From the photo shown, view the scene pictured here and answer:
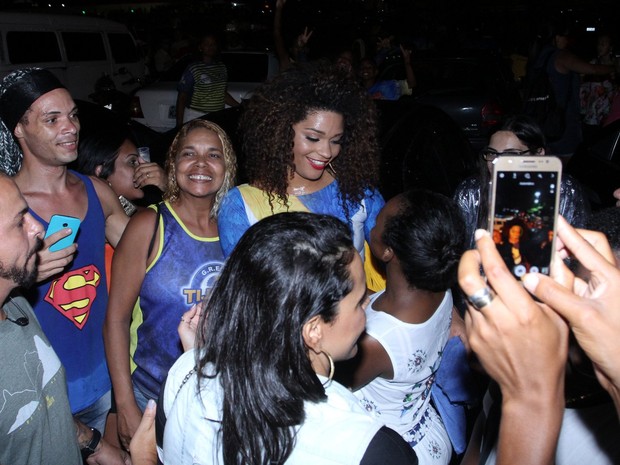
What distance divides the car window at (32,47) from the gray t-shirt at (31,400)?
11.2m

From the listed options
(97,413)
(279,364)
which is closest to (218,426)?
(279,364)

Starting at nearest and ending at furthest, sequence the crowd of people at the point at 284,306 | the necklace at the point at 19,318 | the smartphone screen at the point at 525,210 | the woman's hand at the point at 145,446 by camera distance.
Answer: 1. the crowd of people at the point at 284,306
2. the smartphone screen at the point at 525,210
3. the woman's hand at the point at 145,446
4. the necklace at the point at 19,318

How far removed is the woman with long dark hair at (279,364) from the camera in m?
1.50

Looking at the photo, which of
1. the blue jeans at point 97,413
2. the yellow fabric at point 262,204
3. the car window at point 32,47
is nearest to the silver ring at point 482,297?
the yellow fabric at point 262,204

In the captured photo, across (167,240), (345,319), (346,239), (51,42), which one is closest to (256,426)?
(345,319)

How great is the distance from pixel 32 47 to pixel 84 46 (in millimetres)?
1881

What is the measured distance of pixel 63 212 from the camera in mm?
3055

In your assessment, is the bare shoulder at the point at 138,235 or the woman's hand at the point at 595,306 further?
the bare shoulder at the point at 138,235

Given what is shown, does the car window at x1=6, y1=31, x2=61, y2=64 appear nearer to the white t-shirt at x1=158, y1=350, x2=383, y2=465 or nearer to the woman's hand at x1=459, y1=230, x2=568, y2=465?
the white t-shirt at x1=158, y1=350, x2=383, y2=465

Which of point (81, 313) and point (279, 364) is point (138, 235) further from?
point (279, 364)

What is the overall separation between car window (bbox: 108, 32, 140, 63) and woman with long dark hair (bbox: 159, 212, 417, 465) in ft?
49.2

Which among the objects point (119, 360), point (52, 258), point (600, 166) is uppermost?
point (52, 258)

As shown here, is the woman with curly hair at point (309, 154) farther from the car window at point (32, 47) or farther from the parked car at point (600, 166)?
the car window at point (32, 47)

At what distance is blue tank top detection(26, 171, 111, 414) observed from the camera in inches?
114
